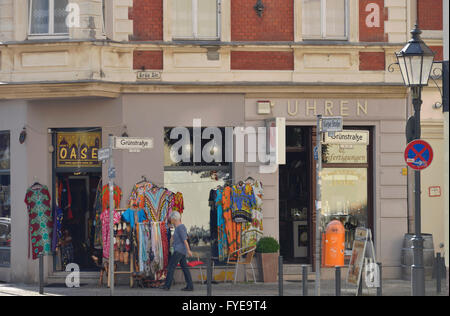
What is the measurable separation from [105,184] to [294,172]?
434 centimetres

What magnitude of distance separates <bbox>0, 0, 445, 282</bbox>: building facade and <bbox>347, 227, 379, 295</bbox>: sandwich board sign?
126 inches

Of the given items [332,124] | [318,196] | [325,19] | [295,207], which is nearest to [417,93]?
[332,124]

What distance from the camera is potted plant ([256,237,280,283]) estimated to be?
67.0ft

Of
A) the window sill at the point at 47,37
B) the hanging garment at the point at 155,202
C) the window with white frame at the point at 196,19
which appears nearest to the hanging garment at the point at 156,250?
the hanging garment at the point at 155,202

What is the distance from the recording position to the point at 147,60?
20609 mm

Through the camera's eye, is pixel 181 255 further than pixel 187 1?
No

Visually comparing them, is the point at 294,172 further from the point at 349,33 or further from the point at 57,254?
the point at 57,254

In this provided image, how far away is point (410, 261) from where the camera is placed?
20.9 meters

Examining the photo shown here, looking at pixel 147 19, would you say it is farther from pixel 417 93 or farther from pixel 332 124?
pixel 417 93

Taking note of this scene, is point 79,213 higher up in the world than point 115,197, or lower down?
lower down

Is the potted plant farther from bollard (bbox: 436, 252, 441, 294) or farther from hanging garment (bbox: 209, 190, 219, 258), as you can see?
bollard (bbox: 436, 252, 441, 294)

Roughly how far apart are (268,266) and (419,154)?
17.9 ft

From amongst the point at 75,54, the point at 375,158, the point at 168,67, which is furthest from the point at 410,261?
the point at 75,54

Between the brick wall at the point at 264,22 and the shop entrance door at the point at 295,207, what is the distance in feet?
8.82
